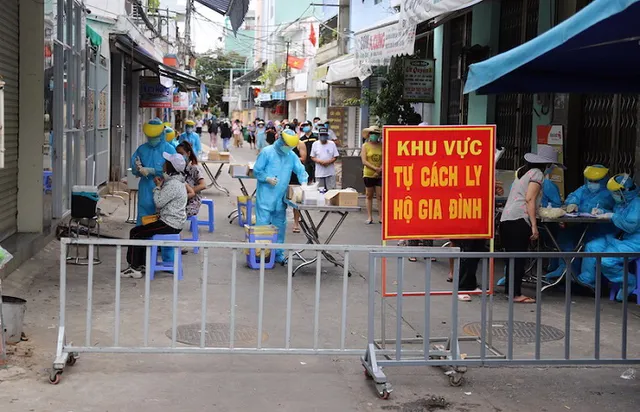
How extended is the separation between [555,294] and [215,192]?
12.7 meters

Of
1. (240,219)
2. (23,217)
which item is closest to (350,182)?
(240,219)

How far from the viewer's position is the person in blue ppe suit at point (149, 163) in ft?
36.9

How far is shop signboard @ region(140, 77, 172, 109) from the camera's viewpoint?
25.7m

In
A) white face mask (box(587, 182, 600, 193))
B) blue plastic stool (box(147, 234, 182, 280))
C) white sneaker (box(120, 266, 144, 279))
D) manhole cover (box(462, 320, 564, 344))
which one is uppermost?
white face mask (box(587, 182, 600, 193))

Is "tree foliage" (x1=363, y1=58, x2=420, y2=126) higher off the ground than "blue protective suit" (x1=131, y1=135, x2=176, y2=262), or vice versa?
"tree foliage" (x1=363, y1=58, x2=420, y2=126)

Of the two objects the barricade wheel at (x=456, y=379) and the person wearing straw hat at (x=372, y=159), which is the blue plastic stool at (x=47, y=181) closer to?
the person wearing straw hat at (x=372, y=159)

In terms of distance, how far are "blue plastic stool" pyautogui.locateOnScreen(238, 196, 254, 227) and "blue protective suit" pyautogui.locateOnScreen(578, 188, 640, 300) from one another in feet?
18.5

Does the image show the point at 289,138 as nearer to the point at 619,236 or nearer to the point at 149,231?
the point at 149,231

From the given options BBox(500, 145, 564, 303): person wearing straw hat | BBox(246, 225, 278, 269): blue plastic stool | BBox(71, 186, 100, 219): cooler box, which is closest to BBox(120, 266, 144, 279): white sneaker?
BBox(71, 186, 100, 219): cooler box

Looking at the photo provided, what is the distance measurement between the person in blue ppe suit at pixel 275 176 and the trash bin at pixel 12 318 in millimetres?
4608

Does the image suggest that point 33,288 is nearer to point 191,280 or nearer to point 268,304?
point 191,280

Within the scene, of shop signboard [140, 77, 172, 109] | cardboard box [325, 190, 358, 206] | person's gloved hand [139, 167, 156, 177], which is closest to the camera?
cardboard box [325, 190, 358, 206]

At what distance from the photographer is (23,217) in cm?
1140

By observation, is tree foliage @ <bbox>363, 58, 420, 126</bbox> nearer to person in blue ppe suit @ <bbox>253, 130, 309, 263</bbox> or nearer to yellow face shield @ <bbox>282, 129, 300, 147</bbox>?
person in blue ppe suit @ <bbox>253, 130, 309, 263</bbox>
